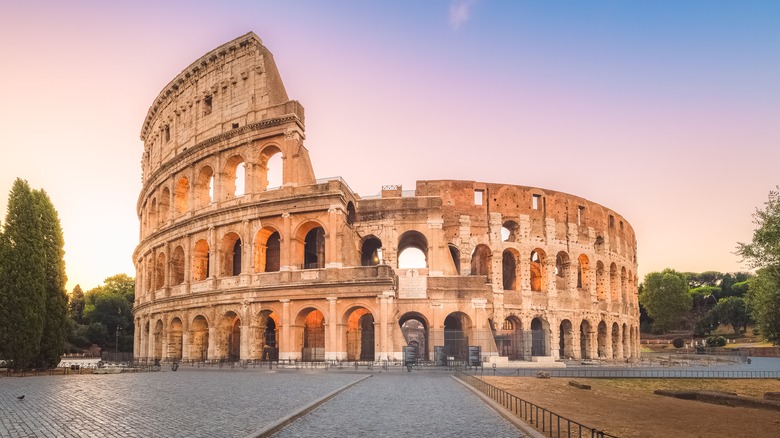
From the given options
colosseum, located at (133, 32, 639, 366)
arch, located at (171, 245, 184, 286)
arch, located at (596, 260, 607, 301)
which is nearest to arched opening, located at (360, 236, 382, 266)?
colosseum, located at (133, 32, 639, 366)

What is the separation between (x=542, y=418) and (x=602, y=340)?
36971 mm

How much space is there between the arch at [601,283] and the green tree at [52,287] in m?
36.6

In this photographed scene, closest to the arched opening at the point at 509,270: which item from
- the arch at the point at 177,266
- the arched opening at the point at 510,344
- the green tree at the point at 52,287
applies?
the arched opening at the point at 510,344

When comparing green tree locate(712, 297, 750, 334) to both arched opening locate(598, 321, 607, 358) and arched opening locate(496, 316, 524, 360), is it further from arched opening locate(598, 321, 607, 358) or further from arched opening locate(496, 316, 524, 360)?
arched opening locate(496, 316, 524, 360)

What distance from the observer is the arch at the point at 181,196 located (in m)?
39.8

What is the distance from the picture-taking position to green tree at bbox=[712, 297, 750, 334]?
79.4m

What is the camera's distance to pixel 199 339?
36531 millimetres

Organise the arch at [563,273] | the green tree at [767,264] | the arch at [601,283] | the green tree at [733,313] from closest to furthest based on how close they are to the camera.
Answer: the green tree at [767,264] → the arch at [563,273] → the arch at [601,283] → the green tree at [733,313]

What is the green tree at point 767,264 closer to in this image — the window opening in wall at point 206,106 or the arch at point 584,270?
the arch at point 584,270

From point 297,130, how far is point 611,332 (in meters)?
29.3

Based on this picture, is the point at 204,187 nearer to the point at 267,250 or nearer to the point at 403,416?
the point at 267,250

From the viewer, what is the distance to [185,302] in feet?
120

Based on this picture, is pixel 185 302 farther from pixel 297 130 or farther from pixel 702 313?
pixel 702 313

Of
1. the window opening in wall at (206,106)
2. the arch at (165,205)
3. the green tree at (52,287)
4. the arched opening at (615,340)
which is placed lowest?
the arched opening at (615,340)
